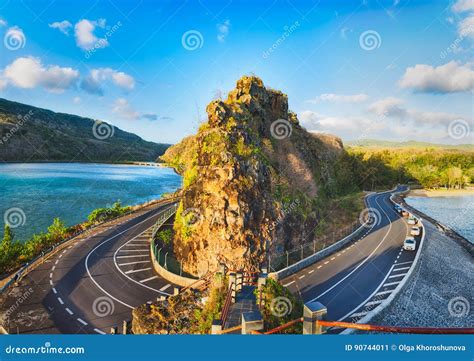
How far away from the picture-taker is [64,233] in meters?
35.8

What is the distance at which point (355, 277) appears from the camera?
73.7ft

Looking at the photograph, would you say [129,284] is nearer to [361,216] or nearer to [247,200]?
[247,200]

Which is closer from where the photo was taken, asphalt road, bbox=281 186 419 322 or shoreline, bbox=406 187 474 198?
asphalt road, bbox=281 186 419 322
